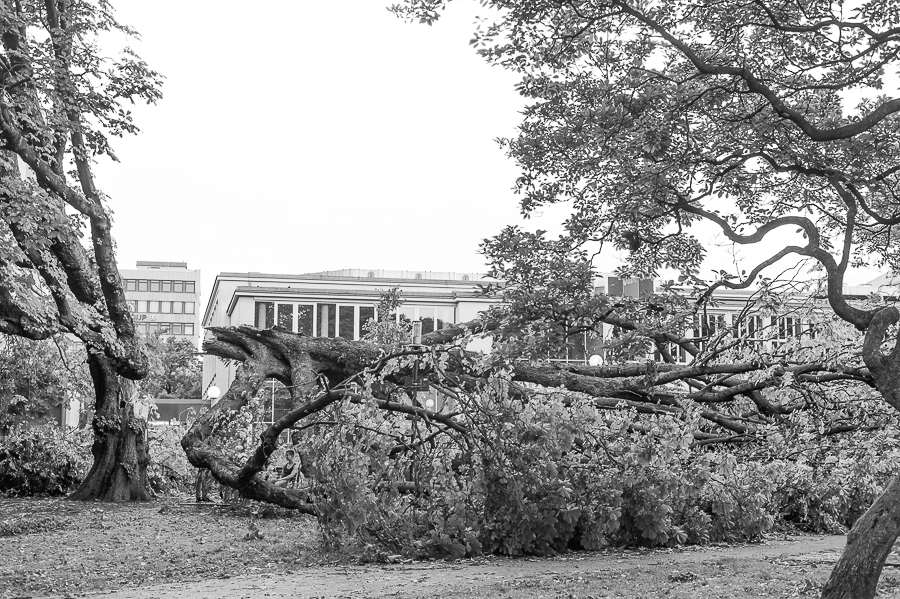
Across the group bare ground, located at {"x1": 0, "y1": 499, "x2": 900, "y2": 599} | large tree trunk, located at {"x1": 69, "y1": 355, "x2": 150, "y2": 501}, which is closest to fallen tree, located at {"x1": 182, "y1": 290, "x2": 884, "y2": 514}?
bare ground, located at {"x1": 0, "y1": 499, "x2": 900, "y2": 599}

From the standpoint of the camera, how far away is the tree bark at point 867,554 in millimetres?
5602

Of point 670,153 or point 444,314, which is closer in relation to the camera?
point 670,153

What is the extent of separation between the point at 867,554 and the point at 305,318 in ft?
129

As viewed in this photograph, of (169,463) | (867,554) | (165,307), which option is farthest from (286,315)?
(165,307)

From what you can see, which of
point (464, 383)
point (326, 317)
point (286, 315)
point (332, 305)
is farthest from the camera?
point (332, 305)

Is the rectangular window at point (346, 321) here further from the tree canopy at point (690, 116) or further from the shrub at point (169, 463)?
the tree canopy at point (690, 116)

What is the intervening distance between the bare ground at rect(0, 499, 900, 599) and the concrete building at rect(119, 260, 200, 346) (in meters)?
115

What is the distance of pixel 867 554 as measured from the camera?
5.63m

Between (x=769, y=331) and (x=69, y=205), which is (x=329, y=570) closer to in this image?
(x=769, y=331)

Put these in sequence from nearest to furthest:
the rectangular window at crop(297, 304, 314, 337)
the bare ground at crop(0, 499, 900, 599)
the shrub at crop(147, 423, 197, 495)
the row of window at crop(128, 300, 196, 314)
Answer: the bare ground at crop(0, 499, 900, 599)
the shrub at crop(147, 423, 197, 495)
the rectangular window at crop(297, 304, 314, 337)
the row of window at crop(128, 300, 196, 314)

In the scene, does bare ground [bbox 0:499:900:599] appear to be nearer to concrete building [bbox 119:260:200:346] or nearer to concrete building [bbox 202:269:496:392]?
concrete building [bbox 202:269:496:392]

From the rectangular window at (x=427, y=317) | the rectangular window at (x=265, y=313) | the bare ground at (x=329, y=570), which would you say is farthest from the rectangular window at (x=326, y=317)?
the bare ground at (x=329, y=570)

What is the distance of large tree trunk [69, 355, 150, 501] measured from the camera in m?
18.8

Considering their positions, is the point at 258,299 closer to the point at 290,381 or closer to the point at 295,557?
the point at 290,381
